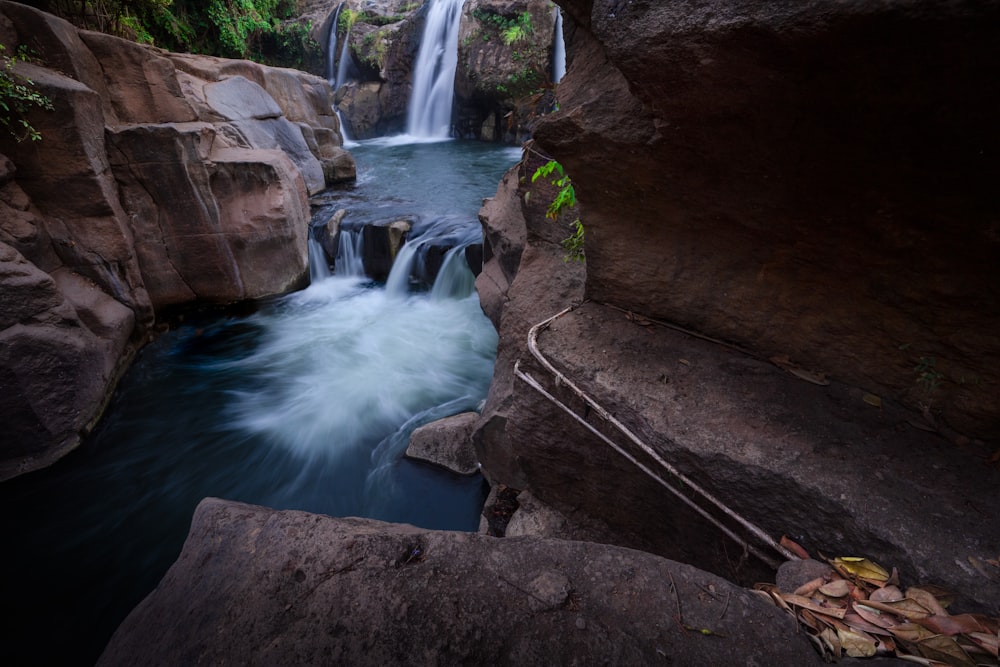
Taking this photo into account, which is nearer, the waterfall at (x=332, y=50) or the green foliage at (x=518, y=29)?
the green foliage at (x=518, y=29)

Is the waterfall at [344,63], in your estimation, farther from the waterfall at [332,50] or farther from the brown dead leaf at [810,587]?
the brown dead leaf at [810,587]

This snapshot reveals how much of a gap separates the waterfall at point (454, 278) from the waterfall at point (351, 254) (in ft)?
5.47

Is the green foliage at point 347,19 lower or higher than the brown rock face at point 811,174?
higher

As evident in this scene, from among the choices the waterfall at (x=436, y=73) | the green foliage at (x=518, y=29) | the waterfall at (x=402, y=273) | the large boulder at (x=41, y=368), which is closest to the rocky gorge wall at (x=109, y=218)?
the large boulder at (x=41, y=368)

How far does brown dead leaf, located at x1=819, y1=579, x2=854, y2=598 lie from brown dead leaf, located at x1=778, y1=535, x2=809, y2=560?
0.24 m

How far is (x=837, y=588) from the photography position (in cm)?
126

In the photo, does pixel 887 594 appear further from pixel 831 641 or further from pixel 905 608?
pixel 831 641

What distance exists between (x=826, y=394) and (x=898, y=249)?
0.62 meters

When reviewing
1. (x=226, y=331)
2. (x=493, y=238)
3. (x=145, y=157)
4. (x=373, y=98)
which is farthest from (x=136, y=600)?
(x=373, y=98)

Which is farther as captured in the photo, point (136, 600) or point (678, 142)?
point (136, 600)

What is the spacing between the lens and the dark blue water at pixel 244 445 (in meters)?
3.40

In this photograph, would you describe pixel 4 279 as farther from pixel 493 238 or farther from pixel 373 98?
pixel 373 98

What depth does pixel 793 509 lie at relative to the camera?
61.7 inches

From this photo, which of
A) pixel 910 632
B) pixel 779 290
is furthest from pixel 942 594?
pixel 779 290
